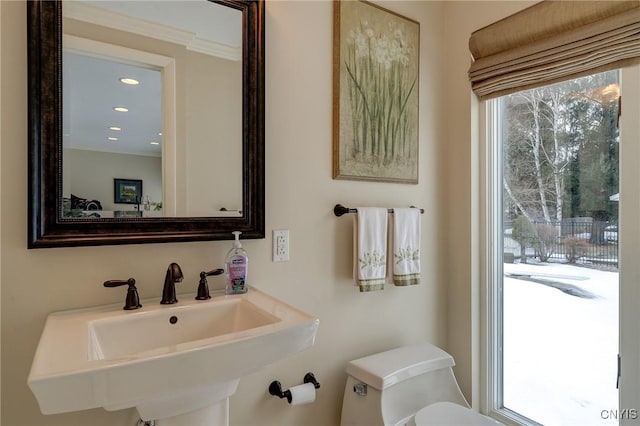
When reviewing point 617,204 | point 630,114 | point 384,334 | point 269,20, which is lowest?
point 384,334

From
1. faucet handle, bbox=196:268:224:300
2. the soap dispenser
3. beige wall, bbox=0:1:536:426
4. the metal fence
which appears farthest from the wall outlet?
the metal fence

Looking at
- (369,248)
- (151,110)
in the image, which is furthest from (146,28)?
(369,248)

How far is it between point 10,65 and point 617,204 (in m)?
2.16

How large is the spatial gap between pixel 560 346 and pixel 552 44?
4.43ft

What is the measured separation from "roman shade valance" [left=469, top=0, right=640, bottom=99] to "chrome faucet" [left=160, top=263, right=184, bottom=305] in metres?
1.67

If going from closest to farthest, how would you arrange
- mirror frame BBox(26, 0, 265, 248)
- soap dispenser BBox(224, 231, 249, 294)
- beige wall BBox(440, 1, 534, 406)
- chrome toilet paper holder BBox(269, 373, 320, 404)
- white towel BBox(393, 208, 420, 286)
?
mirror frame BBox(26, 0, 265, 248) < soap dispenser BBox(224, 231, 249, 294) < chrome toilet paper holder BBox(269, 373, 320, 404) < white towel BBox(393, 208, 420, 286) < beige wall BBox(440, 1, 534, 406)

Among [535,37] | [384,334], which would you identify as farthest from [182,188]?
[535,37]

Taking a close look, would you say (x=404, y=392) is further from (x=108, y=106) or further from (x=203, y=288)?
(x=108, y=106)

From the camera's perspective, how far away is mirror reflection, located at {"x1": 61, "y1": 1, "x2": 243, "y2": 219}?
42.2 inches

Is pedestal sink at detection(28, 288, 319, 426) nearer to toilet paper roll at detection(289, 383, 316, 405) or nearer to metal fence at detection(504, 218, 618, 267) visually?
toilet paper roll at detection(289, 383, 316, 405)

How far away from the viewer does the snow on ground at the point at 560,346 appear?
1461 mm

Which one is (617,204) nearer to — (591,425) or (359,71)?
(591,425)

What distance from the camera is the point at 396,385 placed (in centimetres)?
147

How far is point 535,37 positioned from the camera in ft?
5.14
